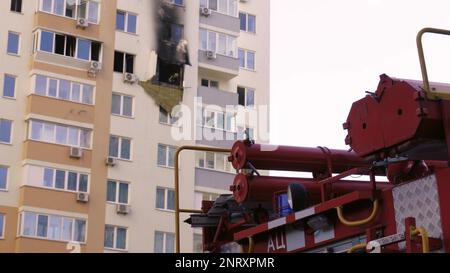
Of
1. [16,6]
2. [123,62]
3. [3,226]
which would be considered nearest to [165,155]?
[123,62]

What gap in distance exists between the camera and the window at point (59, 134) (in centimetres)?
3472

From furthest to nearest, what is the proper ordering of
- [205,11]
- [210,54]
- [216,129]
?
1. [205,11]
2. [210,54]
3. [216,129]

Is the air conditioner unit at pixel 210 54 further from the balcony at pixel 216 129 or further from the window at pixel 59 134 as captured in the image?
the window at pixel 59 134

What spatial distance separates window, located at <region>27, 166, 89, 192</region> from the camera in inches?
1339

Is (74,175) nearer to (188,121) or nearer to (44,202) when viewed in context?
(44,202)

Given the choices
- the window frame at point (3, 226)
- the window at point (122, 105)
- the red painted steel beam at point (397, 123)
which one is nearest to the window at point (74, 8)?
the window at point (122, 105)

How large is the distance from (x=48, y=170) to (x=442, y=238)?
29.8m

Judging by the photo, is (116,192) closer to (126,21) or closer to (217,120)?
(217,120)

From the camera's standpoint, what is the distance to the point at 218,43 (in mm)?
41188

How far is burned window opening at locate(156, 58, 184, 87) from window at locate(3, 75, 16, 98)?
20.4 feet

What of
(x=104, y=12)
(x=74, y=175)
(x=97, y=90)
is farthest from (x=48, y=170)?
(x=104, y=12)

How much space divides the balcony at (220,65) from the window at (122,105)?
4010 mm

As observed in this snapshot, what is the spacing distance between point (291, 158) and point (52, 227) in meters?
26.5

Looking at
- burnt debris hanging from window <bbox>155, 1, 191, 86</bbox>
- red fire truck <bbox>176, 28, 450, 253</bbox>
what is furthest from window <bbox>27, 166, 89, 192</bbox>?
red fire truck <bbox>176, 28, 450, 253</bbox>
